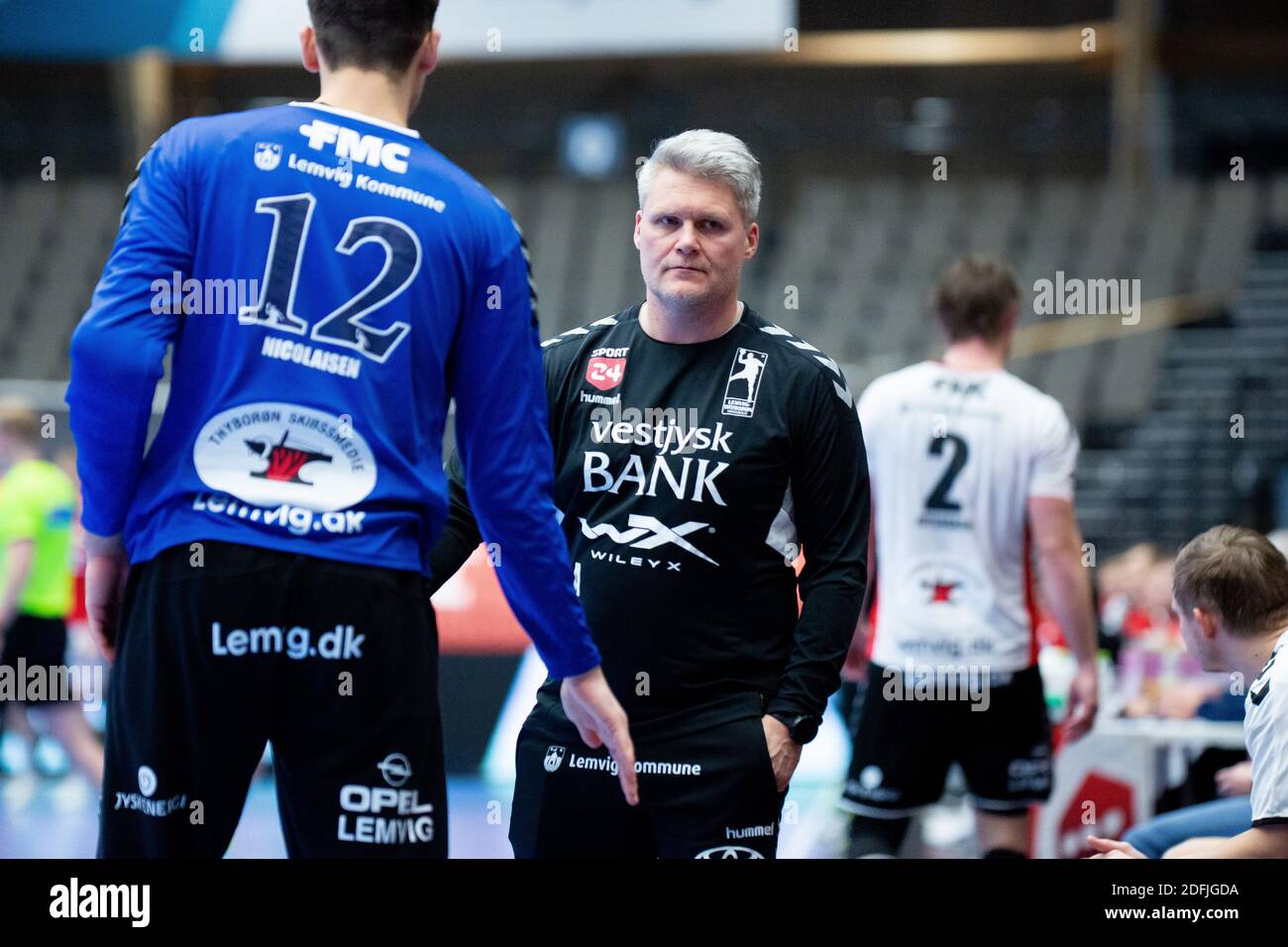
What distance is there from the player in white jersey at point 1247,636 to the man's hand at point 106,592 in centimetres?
184

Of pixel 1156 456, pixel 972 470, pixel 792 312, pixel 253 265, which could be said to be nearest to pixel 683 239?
pixel 253 265

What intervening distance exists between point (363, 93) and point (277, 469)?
625mm

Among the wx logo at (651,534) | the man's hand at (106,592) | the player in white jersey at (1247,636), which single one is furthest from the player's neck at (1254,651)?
the man's hand at (106,592)

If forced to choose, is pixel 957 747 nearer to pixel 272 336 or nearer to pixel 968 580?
pixel 968 580

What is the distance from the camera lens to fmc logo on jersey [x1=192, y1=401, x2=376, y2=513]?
235cm

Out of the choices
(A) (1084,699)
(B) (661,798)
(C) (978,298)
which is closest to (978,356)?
(C) (978,298)

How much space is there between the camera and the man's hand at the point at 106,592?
8.05 feet

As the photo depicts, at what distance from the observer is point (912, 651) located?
471 cm

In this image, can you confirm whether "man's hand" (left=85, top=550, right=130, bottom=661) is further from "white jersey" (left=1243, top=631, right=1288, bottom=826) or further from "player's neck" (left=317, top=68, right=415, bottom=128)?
"white jersey" (left=1243, top=631, right=1288, bottom=826)

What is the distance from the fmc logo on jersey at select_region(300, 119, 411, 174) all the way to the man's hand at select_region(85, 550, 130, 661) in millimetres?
732

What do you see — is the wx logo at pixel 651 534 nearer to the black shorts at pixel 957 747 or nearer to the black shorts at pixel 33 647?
the black shorts at pixel 957 747

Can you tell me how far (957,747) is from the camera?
461 cm

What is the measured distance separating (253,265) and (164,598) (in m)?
0.53
